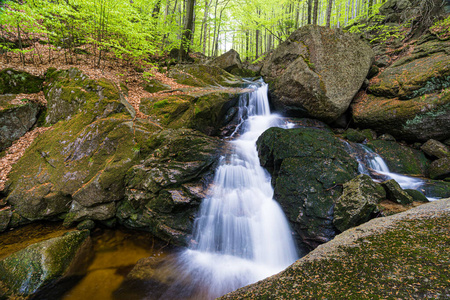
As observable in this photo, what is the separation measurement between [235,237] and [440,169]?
7029 millimetres

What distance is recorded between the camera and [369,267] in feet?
5.40

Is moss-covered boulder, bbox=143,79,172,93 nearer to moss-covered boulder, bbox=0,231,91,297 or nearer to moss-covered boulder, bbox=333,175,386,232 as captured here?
moss-covered boulder, bbox=0,231,91,297

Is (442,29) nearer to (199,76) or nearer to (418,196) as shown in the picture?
(418,196)

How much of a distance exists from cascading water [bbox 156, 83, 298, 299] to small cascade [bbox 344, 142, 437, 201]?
11.5 ft

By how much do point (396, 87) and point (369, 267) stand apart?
29.6 ft

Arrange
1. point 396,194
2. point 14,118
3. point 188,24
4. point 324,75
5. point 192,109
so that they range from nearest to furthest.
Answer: point 396,194, point 14,118, point 192,109, point 324,75, point 188,24

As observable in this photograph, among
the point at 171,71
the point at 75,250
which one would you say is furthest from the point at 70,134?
the point at 171,71

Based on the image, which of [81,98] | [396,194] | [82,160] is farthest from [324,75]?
[82,160]

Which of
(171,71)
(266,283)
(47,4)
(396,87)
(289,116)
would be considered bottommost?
(266,283)

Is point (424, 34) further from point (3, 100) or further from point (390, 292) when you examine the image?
point (3, 100)

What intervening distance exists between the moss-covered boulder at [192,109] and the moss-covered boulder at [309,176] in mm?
3239

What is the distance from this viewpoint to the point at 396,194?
4086mm

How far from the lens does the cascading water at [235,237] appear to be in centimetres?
405

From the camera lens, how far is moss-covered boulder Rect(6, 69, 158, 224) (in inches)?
202
